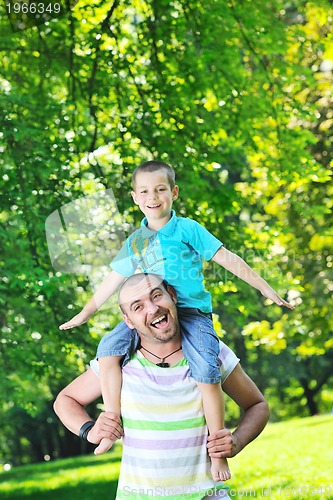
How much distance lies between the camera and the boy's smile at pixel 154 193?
10.5 feet

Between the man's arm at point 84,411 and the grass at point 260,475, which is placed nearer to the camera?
the man's arm at point 84,411

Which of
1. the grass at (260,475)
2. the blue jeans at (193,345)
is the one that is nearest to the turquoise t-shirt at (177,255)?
the blue jeans at (193,345)

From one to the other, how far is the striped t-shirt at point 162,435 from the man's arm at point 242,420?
67 millimetres

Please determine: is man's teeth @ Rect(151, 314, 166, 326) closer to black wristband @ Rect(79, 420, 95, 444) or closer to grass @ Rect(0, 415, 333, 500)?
black wristband @ Rect(79, 420, 95, 444)

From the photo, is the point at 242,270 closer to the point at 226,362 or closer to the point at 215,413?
the point at 226,362

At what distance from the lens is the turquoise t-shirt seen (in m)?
3.16

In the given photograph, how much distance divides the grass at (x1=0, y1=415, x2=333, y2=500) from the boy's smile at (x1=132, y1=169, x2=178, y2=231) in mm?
4194

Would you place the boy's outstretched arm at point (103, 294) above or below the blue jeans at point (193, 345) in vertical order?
above

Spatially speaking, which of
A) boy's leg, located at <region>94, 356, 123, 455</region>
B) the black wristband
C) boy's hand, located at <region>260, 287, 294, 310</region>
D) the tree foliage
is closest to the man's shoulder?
boy's hand, located at <region>260, 287, 294, 310</region>

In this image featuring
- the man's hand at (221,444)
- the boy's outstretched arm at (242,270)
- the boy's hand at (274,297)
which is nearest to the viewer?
the man's hand at (221,444)

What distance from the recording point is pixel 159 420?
2.98m

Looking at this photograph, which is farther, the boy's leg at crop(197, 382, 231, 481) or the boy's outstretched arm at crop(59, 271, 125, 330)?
the boy's outstretched arm at crop(59, 271, 125, 330)

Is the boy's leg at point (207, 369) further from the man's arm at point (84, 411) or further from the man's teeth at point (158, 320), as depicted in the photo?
the man's arm at point (84, 411)

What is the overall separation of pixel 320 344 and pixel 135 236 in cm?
1022
